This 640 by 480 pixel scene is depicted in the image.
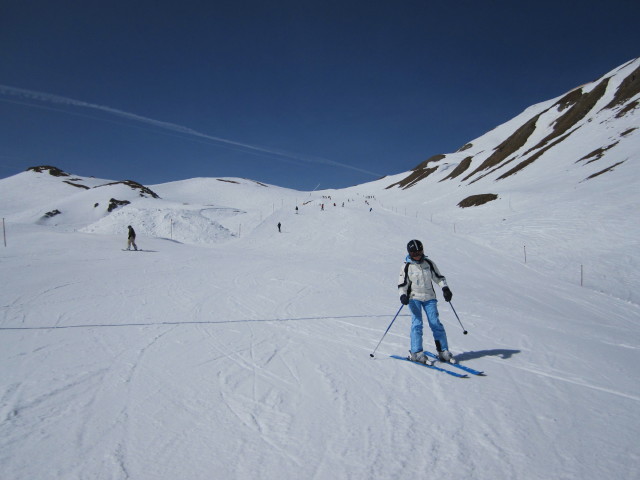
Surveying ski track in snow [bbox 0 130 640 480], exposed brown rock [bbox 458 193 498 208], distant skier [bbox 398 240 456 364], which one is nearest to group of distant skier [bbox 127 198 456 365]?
distant skier [bbox 398 240 456 364]

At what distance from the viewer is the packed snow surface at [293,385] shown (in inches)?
130

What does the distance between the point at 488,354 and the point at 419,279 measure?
216 centimetres

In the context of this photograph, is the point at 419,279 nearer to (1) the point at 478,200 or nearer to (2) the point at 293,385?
(2) the point at 293,385

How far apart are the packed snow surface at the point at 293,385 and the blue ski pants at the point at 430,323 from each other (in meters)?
0.45

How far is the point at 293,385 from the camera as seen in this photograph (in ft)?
16.0

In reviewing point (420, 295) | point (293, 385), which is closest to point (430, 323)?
point (420, 295)

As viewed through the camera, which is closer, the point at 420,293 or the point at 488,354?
the point at 420,293

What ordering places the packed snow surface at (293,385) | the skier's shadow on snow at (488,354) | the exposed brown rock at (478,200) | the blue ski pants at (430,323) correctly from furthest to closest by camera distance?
the exposed brown rock at (478,200), the skier's shadow on snow at (488,354), the blue ski pants at (430,323), the packed snow surface at (293,385)

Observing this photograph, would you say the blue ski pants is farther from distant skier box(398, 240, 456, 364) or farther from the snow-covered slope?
the snow-covered slope

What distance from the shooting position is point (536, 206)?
100ft

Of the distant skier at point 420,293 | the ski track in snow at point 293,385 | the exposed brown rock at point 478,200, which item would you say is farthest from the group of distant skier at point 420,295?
the exposed brown rock at point 478,200

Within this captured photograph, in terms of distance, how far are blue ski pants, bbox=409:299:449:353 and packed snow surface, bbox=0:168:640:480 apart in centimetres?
45

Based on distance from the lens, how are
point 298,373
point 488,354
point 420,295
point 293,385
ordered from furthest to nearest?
point 488,354 < point 420,295 < point 298,373 < point 293,385

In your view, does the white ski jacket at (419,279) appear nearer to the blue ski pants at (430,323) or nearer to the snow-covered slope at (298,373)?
the blue ski pants at (430,323)
